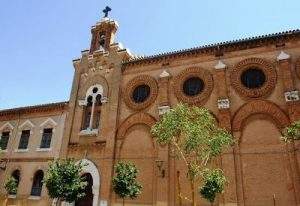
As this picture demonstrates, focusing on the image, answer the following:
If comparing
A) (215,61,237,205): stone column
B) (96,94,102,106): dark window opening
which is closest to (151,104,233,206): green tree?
(215,61,237,205): stone column

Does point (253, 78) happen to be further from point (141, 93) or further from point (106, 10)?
point (106, 10)

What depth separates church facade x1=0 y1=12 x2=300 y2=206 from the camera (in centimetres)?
1564

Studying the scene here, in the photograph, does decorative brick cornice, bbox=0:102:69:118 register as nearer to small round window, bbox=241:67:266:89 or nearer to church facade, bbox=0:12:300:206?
church facade, bbox=0:12:300:206

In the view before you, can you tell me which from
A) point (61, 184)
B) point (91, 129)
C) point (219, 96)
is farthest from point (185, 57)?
point (61, 184)

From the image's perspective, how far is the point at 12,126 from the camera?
82.9ft

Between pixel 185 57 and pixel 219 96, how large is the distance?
376 cm

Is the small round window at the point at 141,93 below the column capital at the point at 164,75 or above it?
below

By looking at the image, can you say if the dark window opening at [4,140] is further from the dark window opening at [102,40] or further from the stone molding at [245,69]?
the stone molding at [245,69]

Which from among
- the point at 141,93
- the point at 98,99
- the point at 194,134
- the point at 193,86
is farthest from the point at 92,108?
the point at 194,134

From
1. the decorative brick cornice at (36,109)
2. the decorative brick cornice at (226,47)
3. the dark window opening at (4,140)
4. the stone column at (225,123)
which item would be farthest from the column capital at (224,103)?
the dark window opening at (4,140)

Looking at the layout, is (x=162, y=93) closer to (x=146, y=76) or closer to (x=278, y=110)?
(x=146, y=76)

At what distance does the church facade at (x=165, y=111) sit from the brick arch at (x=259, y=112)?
5 cm

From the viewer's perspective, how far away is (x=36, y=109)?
79.9 ft

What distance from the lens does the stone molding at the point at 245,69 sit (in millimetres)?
16797
